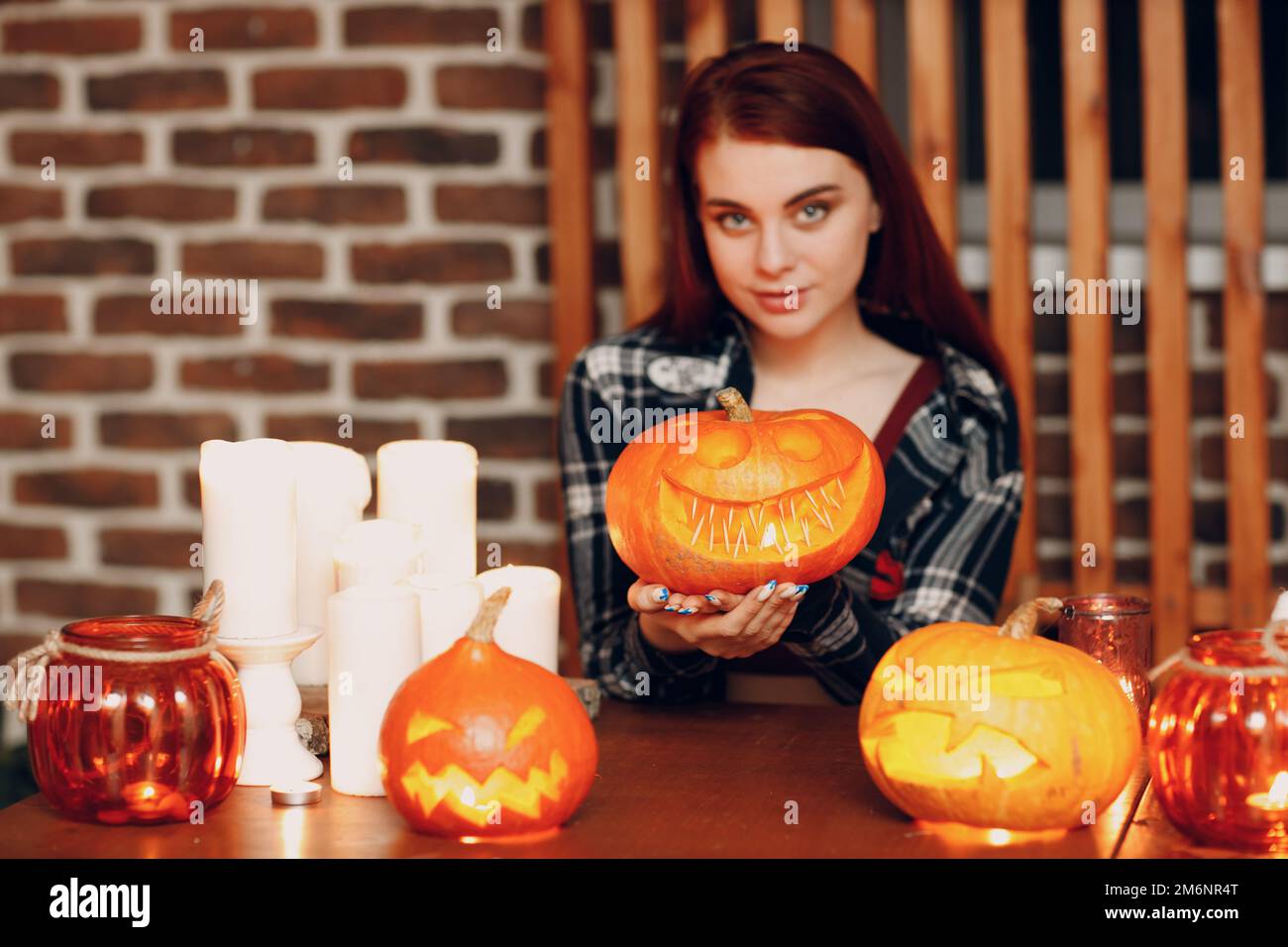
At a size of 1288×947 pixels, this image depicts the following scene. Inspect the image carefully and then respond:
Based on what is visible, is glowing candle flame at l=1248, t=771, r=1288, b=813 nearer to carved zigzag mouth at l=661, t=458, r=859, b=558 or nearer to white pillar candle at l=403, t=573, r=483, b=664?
carved zigzag mouth at l=661, t=458, r=859, b=558

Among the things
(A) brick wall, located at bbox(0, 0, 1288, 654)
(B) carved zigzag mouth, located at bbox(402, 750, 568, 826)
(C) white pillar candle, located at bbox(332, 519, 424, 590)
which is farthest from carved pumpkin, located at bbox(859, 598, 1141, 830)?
(A) brick wall, located at bbox(0, 0, 1288, 654)

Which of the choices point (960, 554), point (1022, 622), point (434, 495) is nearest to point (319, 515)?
point (434, 495)

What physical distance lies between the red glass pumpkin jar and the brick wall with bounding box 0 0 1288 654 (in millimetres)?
1254

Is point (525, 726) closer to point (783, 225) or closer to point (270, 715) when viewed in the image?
point (270, 715)

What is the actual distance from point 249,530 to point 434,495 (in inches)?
6.0

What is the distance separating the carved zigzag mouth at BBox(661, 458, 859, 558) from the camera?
1047 mm

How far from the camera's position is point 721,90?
62.1 inches

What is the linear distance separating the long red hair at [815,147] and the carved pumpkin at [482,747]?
2.59ft

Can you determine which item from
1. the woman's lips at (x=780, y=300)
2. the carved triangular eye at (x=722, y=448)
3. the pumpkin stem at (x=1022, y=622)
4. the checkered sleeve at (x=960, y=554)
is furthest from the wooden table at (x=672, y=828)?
the woman's lips at (x=780, y=300)

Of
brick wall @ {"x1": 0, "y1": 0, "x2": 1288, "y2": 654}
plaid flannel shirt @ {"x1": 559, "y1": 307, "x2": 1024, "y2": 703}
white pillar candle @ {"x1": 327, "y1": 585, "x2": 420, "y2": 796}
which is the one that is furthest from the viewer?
brick wall @ {"x1": 0, "y1": 0, "x2": 1288, "y2": 654}

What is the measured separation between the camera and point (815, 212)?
155cm

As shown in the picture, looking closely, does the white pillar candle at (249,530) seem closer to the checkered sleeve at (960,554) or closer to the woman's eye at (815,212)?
the checkered sleeve at (960,554)

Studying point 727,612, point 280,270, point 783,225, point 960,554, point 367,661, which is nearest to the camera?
point 367,661
